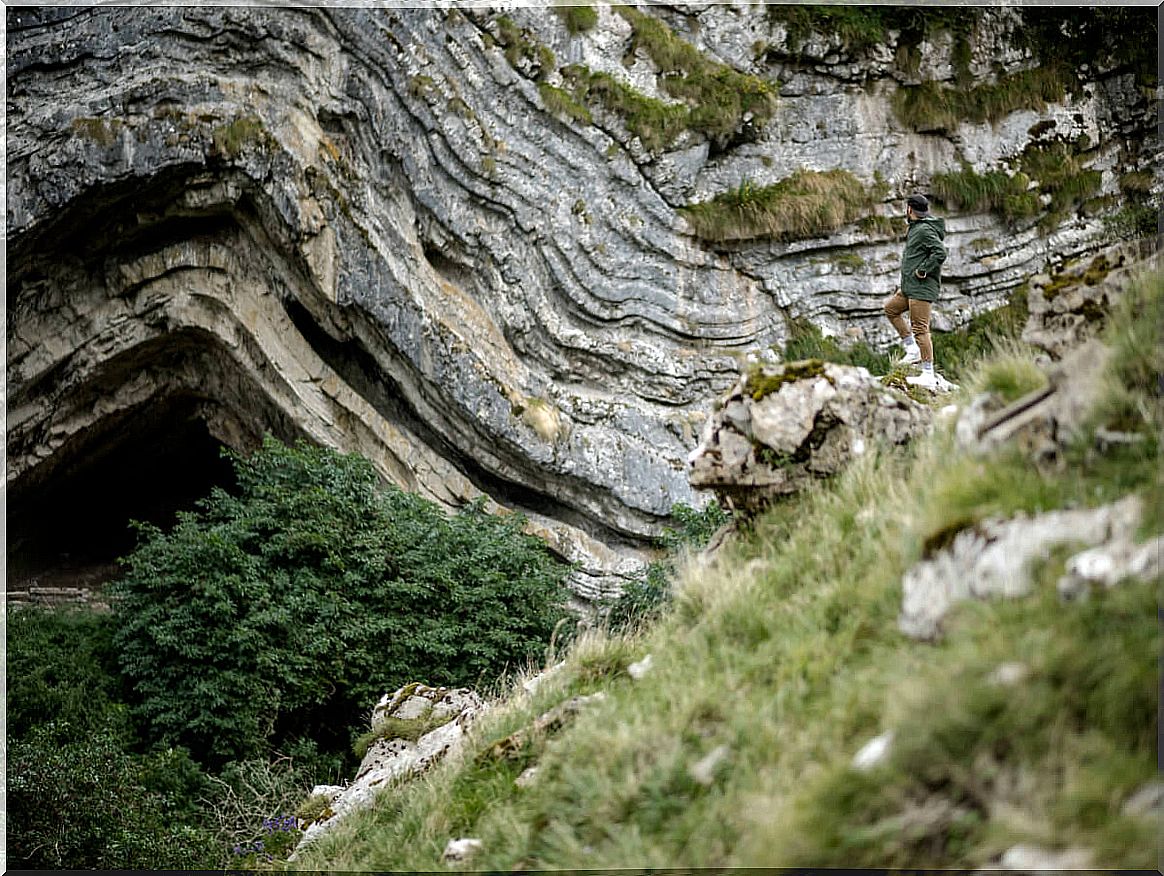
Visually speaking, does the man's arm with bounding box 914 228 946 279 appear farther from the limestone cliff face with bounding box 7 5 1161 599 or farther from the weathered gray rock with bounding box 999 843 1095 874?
the weathered gray rock with bounding box 999 843 1095 874

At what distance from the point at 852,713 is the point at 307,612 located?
962 cm

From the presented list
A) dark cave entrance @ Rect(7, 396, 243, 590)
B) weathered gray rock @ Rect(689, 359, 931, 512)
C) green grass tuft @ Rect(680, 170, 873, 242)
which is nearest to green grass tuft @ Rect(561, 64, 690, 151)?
green grass tuft @ Rect(680, 170, 873, 242)

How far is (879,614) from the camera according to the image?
403cm

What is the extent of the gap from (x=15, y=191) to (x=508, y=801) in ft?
46.1

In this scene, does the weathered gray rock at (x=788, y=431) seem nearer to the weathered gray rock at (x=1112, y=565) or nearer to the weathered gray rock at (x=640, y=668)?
the weathered gray rock at (x=640, y=668)

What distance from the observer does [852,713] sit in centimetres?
349

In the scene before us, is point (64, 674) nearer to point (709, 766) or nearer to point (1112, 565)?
point (709, 766)

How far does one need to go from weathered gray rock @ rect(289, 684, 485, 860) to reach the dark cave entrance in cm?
1109

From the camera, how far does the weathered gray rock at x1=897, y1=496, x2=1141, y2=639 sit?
3.37 metres

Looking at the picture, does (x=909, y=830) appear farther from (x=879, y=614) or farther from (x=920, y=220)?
(x=920, y=220)

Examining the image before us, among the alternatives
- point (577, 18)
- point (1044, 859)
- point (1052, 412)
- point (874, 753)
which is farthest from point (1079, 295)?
point (577, 18)

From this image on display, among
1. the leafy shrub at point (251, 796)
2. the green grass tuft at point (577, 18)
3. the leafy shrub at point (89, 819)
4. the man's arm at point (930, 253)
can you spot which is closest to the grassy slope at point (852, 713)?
the leafy shrub at point (89, 819)

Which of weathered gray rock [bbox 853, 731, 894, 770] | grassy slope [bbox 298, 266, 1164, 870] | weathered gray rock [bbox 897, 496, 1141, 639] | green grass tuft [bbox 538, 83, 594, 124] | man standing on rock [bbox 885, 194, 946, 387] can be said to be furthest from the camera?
green grass tuft [bbox 538, 83, 594, 124]

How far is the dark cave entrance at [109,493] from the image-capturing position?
17.9 m
